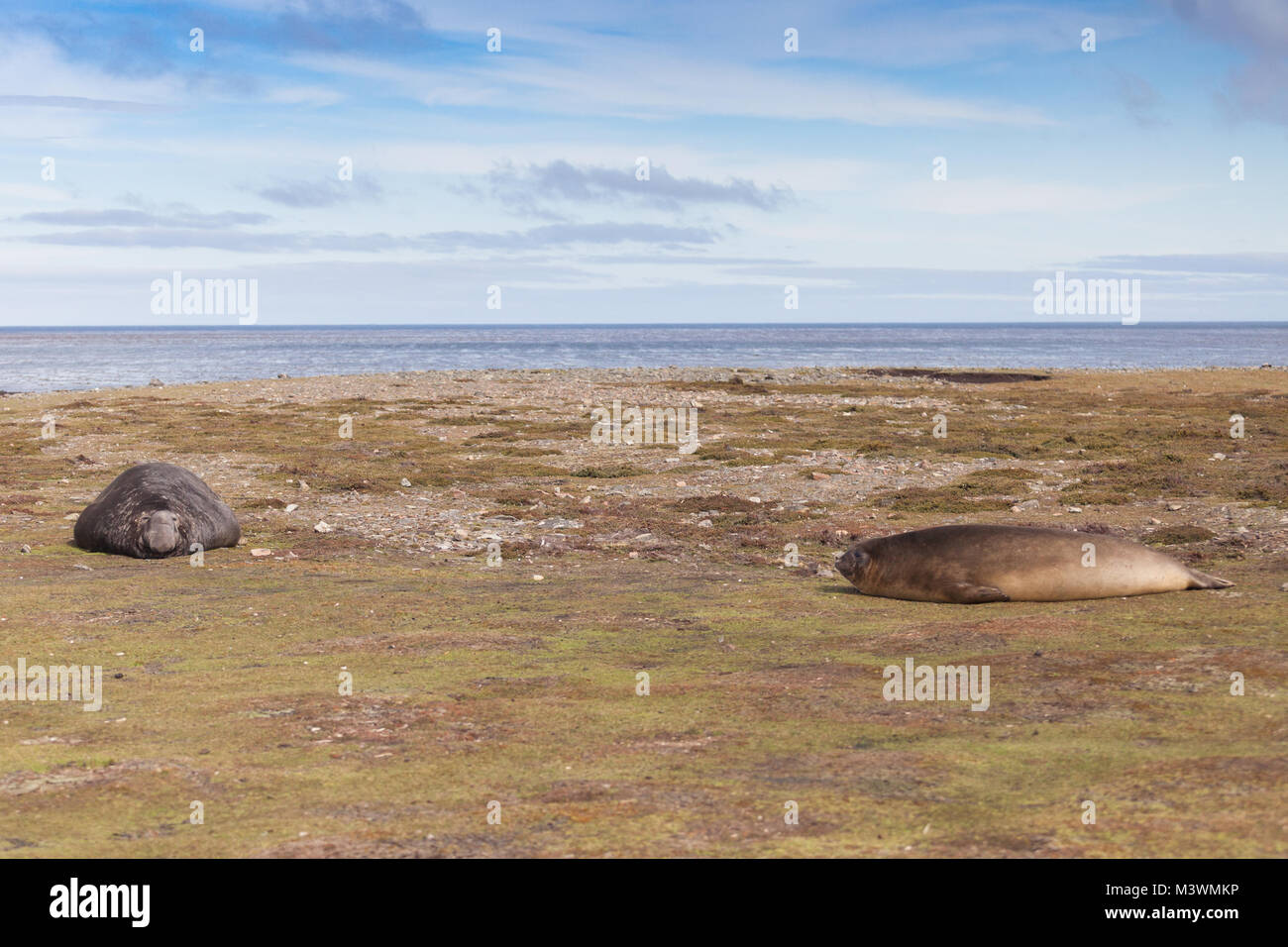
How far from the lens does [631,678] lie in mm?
8766

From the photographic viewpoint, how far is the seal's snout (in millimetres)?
12258

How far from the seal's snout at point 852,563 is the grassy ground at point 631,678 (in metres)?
0.29

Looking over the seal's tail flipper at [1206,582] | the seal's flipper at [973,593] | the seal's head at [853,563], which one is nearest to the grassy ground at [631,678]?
the seal's tail flipper at [1206,582]

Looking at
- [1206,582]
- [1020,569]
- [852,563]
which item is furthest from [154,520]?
[1206,582]

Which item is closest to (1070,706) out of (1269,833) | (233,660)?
(1269,833)

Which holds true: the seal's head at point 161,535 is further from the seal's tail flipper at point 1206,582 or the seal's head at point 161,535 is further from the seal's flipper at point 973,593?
the seal's tail flipper at point 1206,582

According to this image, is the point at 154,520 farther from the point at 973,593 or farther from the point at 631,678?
the point at 973,593

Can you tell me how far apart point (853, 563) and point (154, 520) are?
9164mm

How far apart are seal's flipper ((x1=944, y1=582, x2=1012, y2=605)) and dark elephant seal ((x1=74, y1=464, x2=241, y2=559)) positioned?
32.4 feet

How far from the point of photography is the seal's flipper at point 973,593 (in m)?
11.3

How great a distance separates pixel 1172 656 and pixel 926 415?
28.2m

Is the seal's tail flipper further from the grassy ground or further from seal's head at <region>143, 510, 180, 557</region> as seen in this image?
seal's head at <region>143, 510, 180, 557</region>

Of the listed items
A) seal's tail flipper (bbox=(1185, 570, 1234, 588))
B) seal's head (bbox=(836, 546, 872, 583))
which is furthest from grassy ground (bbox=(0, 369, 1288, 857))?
seal's head (bbox=(836, 546, 872, 583))
